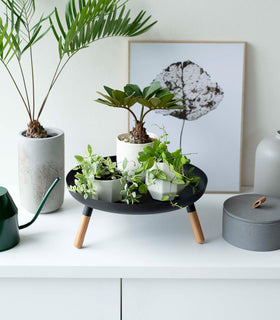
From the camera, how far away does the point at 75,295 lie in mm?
1300

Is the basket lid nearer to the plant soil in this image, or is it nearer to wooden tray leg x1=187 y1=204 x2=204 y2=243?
wooden tray leg x1=187 y1=204 x2=204 y2=243

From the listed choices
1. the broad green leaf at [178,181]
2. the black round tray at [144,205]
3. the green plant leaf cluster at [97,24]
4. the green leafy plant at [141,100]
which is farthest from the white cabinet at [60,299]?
the green plant leaf cluster at [97,24]

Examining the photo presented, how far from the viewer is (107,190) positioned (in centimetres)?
130

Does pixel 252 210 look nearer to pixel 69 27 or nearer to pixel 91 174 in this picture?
pixel 91 174

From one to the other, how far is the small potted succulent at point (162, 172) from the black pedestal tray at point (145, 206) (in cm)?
2

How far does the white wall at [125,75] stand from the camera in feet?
5.21

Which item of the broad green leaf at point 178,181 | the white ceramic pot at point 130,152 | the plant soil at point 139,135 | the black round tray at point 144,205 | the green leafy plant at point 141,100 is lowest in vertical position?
the black round tray at point 144,205

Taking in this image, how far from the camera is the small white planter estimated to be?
4.26 feet

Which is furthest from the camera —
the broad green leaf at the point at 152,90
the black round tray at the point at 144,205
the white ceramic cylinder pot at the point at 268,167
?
the white ceramic cylinder pot at the point at 268,167

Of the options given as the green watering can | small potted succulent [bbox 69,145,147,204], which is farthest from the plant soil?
the green watering can

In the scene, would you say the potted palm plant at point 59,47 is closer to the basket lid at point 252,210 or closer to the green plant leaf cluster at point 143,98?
the green plant leaf cluster at point 143,98

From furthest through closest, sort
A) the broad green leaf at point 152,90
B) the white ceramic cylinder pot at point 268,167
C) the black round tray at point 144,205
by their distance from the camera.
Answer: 1. the white ceramic cylinder pot at point 268,167
2. the broad green leaf at point 152,90
3. the black round tray at point 144,205

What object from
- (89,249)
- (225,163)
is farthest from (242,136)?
(89,249)

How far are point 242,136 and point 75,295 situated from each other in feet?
2.44
